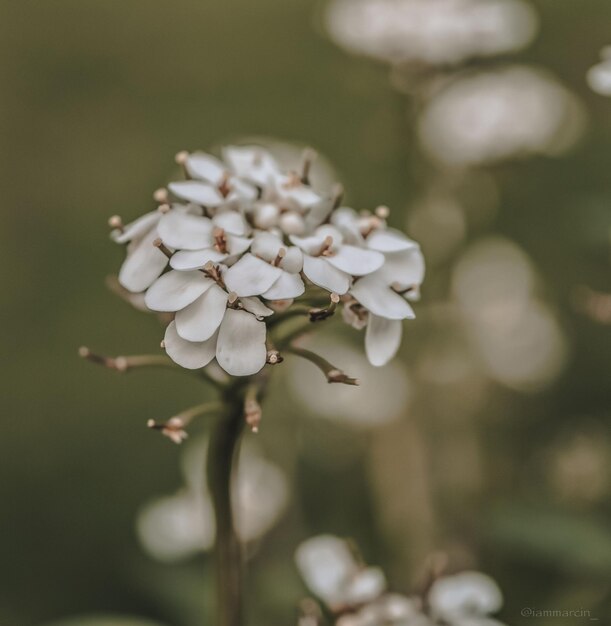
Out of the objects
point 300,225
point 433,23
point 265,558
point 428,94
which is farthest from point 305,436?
point 300,225

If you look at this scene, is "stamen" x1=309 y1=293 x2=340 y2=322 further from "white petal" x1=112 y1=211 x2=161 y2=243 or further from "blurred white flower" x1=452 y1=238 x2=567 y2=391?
"blurred white flower" x1=452 y1=238 x2=567 y2=391

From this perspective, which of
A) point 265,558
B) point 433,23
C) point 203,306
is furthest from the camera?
point 433,23

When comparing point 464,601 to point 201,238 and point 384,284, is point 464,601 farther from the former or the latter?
point 201,238

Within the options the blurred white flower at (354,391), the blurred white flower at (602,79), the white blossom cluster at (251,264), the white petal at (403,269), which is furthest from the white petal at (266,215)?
the blurred white flower at (354,391)

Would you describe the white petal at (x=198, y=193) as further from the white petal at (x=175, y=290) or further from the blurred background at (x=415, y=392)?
the blurred background at (x=415, y=392)

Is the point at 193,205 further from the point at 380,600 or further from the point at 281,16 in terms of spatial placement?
the point at 281,16

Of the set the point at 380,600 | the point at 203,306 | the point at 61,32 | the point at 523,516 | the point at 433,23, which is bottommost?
the point at 380,600
